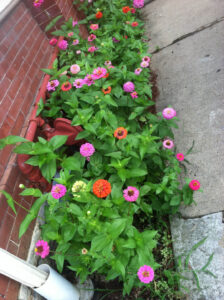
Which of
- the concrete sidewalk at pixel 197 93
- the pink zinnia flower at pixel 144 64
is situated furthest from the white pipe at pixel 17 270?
the pink zinnia flower at pixel 144 64

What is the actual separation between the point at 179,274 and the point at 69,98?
1.64 meters

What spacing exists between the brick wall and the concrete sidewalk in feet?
3.85

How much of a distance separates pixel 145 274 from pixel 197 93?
1.88 m

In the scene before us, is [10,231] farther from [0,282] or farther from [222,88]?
[222,88]

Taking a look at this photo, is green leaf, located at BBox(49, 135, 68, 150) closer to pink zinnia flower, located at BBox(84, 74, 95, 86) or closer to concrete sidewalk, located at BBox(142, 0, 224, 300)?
pink zinnia flower, located at BBox(84, 74, 95, 86)

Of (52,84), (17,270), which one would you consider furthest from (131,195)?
(52,84)

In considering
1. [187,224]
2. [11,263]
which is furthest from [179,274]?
[11,263]

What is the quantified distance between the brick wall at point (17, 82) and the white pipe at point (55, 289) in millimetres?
183

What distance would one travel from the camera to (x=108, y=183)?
1.28 m

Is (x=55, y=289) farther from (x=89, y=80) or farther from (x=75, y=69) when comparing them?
(x=75, y=69)

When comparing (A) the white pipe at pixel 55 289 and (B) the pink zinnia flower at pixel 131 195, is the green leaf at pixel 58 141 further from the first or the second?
(A) the white pipe at pixel 55 289

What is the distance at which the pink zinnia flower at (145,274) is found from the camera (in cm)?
124

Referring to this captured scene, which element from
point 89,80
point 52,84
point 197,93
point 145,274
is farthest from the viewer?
point 197,93

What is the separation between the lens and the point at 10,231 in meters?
1.60
